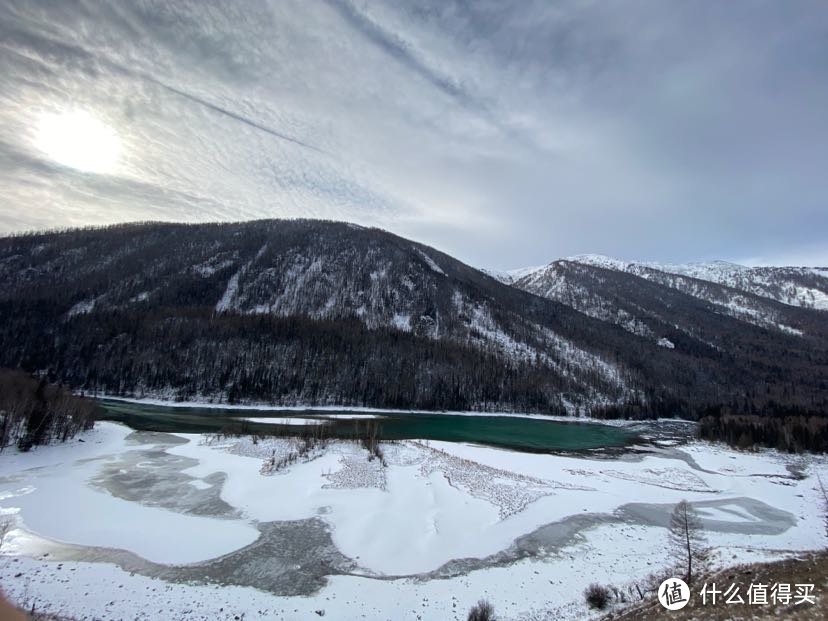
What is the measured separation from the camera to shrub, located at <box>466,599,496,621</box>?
50.5ft

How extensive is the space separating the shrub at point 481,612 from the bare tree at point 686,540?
1013cm

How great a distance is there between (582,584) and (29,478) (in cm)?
3764

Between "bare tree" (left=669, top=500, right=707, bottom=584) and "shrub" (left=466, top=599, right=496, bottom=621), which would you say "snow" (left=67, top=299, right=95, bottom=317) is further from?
"bare tree" (left=669, top=500, right=707, bottom=584)

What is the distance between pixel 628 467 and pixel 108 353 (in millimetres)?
144594

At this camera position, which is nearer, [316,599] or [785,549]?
[316,599]

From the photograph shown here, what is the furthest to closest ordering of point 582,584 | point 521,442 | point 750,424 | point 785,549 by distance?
1. point 750,424
2. point 521,442
3. point 785,549
4. point 582,584

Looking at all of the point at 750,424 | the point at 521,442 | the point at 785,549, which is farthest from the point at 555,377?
the point at 785,549

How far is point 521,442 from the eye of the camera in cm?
6762

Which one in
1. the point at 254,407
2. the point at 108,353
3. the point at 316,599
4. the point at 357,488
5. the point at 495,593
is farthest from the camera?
the point at 108,353

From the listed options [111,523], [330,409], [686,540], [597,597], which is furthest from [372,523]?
[330,409]

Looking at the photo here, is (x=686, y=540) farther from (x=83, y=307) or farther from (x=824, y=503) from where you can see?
(x=83, y=307)

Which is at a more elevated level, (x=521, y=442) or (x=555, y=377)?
(x=555, y=377)

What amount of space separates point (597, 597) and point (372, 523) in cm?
1292

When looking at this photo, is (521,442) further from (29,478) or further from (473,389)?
(473,389)
